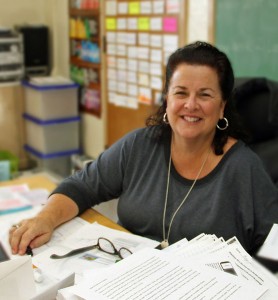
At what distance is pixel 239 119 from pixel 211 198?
1.13 ft

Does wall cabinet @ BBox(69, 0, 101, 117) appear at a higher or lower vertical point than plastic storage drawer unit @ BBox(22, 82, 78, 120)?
higher

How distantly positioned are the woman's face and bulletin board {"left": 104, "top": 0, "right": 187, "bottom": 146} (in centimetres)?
159

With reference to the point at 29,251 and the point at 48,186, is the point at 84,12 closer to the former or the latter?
the point at 48,186

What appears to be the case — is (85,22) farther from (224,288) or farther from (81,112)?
(224,288)

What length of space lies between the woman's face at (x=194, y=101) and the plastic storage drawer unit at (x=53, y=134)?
2.59 m

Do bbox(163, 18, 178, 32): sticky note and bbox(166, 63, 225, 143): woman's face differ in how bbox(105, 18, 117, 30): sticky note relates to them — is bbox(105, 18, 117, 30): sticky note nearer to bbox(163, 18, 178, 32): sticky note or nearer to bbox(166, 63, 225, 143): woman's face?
bbox(163, 18, 178, 32): sticky note

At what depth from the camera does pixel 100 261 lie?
3.77ft

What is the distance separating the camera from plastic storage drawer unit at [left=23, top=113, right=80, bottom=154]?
12.9ft

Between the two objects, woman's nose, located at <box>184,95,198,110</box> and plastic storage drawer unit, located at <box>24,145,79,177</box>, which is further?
plastic storage drawer unit, located at <box>24,145,79,177</box>

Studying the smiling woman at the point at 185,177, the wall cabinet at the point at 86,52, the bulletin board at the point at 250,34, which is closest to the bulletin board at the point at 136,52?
the wall cabinet at the point at 86,52

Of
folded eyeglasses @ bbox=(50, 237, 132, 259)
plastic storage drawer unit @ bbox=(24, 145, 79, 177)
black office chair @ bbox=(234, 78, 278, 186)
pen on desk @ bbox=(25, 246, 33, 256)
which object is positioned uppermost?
black office chair @ bbox=(234, 78, 278, 186)

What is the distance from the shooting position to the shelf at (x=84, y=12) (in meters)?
3.73

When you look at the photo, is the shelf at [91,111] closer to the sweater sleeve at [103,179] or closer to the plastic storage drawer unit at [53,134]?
the plastic storage drawer unit at [53,134]

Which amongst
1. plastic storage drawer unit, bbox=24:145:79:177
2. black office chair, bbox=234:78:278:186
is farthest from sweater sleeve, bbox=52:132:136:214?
plastic storage drawer unit, bbox=24:145:79:177
